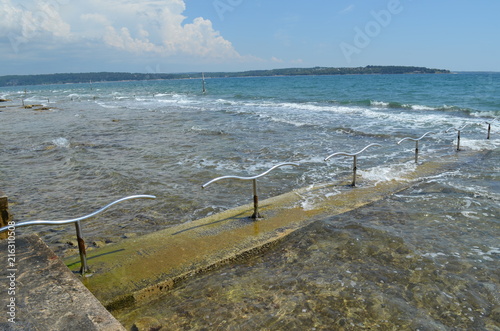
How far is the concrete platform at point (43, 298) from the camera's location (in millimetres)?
3014

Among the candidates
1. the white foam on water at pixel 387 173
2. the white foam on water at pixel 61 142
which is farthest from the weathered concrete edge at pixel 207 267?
the white foam on water at pixel 61 142

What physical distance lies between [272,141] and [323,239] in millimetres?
11292

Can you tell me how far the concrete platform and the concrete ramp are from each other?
1.37ft

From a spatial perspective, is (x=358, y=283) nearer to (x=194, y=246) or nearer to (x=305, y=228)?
(x=305, y=228)

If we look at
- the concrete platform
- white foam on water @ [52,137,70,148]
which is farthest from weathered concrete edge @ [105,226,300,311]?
white foam on water @ [52,137,70,148]

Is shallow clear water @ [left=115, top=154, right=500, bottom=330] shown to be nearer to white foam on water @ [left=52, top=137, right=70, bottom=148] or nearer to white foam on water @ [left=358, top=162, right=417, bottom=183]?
white foam on water @ [left=358, top=162, right=417, bottom=183]

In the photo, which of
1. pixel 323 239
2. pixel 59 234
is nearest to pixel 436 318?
pixel 323 239

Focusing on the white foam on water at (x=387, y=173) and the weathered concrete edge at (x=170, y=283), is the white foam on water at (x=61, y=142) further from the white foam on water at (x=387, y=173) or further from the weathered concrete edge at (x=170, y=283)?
the weathered concrete edge at (x=170, y=283)

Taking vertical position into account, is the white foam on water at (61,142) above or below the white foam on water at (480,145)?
below

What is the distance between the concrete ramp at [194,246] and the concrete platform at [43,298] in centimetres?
42

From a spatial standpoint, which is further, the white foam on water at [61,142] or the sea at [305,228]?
the white foam on water at [61,142]

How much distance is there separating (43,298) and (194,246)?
1.99 m

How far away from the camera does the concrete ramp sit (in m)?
4.07

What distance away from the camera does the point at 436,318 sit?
3.79 metres
